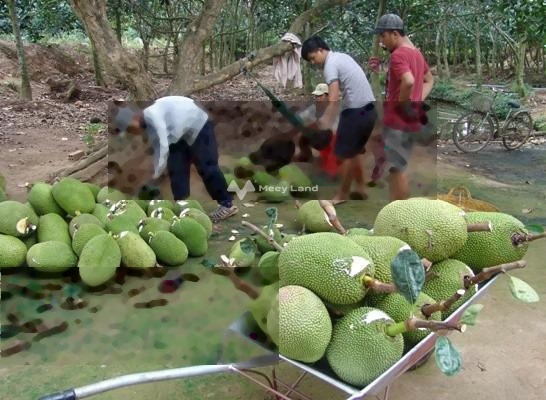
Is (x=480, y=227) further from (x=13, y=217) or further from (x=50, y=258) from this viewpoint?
(x=13, y=217)

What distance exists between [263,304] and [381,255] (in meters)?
0.36

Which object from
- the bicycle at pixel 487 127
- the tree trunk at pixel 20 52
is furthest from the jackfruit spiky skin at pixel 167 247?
the tree trunk at pixel 20 52

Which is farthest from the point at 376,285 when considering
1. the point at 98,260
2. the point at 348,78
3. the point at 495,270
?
the point at 348,78

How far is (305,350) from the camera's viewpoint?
56.4 inches

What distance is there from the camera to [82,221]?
3.12 m

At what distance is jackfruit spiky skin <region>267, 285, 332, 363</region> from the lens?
142 cm

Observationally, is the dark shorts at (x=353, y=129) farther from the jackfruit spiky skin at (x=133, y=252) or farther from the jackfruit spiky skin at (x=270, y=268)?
the jackfruit spiky skin at (x=270, y=268)

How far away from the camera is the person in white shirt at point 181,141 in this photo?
356 cm

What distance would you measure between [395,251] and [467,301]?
37 cm

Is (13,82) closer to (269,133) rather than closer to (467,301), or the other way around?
(269,133)

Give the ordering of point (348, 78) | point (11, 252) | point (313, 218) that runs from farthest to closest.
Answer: point (348, 78) → point (313, 218) → point (11, 252)

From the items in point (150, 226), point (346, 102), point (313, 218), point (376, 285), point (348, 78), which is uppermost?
point (348, 78)

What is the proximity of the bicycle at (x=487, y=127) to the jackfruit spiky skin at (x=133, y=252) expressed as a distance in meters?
5.22

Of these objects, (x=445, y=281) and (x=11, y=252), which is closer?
(x=445, y=281)
